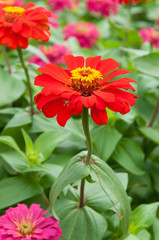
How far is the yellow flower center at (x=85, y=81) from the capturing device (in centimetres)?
56

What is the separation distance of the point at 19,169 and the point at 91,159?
0.23 meters

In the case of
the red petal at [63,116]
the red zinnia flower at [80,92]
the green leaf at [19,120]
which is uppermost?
the red zinnia flower at [80,92]

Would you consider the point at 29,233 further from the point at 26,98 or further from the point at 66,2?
the point at 66,2

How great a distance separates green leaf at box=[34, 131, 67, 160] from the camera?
80cm

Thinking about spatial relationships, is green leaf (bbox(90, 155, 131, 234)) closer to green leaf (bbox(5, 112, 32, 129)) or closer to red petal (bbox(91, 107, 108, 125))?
red petal (bbox(91, 107, 108, 125))

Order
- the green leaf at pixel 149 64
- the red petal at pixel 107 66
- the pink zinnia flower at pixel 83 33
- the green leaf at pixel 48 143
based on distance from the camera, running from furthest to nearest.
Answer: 1. the pink zinnia flower at pixel 83 33
2. the green leaf at pixel 149 64
3. the green leaf at pixel 48 143
4. the red petal at pixel 107 66

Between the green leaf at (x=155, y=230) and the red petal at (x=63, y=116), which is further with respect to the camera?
the green leaf at (x=155, y=230)

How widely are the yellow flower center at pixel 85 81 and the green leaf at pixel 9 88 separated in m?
0.39

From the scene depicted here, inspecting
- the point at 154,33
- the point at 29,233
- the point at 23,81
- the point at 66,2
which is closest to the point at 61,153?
the point at 23,81

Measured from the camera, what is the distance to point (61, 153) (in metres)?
0.93

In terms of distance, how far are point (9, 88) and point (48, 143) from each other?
0.83 feet

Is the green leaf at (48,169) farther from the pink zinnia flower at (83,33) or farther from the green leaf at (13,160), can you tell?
the pink zinnia flower at (83,33)

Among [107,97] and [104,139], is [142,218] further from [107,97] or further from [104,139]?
[107,97]

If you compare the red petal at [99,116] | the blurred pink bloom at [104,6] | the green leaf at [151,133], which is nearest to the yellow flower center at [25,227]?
the red petal at [99,116]
